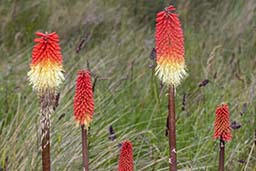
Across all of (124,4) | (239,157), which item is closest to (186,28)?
(124,4)

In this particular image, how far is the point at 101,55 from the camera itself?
19.3 ft

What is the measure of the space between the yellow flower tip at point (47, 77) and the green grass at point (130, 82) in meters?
1.49

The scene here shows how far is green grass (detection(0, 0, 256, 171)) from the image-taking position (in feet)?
13.7

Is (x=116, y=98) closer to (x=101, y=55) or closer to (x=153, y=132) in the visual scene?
(x=153, y=132)

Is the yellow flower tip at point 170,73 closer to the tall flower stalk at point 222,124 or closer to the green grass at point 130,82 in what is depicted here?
the tall flower stalk at point 222,124

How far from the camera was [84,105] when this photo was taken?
225 centimetres

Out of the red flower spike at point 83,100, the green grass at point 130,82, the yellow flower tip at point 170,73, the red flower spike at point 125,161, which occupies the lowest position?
the red flower spike at point 125,161

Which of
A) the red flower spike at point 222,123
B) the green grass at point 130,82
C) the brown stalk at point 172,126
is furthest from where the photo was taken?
the green grass at point 130,82

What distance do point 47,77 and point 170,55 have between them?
0.42m

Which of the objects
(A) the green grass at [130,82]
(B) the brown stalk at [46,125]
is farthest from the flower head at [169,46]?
(A) the green grass at [130,82]

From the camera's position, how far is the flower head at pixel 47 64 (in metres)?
2.20

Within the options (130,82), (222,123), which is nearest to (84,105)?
(222,123)

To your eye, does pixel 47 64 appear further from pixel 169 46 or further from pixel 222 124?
pixel 222 124

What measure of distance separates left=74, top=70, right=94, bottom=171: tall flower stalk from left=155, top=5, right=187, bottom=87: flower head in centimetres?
25
